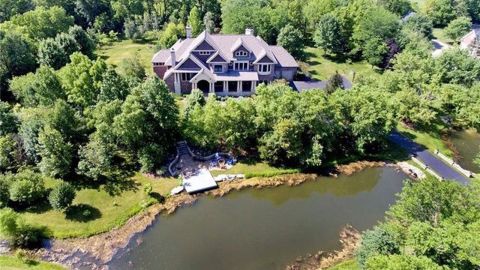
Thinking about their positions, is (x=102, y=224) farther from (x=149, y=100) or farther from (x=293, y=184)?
(x=293, y=184)

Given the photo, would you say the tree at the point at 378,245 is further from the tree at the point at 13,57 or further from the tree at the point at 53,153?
the tree at the point at 13,57

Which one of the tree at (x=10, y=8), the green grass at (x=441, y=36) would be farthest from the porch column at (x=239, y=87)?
the green grass at (x=441, y=36)

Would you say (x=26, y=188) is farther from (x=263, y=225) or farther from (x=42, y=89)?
(x=263, y=225)

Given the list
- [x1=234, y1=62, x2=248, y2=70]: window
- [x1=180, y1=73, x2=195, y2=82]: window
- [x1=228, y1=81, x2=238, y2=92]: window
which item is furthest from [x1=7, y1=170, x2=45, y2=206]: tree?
[x1=234, y1=62, x2=248, y2=70]: window

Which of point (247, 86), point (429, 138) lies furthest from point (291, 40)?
point (429, 138)

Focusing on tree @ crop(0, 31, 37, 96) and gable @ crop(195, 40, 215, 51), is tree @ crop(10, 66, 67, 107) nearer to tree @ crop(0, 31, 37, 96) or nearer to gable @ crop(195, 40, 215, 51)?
tree @ crop(0, 31, 37, 96)
